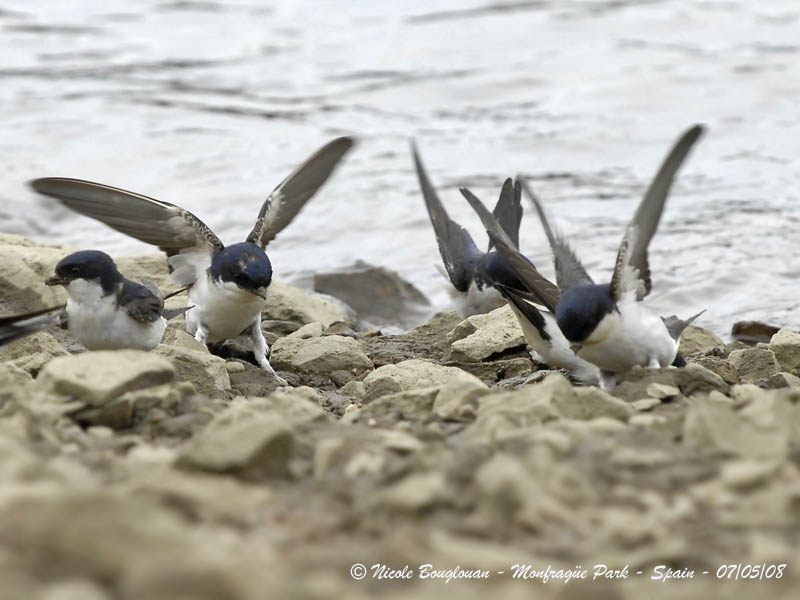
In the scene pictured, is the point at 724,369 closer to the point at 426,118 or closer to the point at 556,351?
the point at 556,351

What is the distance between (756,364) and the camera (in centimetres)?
675

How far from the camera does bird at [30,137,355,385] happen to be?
698cm

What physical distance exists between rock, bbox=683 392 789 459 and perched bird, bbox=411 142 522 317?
3.80 metres

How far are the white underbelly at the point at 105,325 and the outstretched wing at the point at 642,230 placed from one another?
2.38 metres

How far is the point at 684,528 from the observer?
325cm

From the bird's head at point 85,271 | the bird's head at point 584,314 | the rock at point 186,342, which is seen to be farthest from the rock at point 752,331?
the bird's head at point 85,271

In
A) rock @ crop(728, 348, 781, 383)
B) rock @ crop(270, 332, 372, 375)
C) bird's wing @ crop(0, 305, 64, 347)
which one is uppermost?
bird's wing @ crop(0, 305, 64, 347)

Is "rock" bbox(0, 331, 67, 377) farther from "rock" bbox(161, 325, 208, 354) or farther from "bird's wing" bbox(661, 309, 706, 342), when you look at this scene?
"bird's wing" bbox(661, 309, 706, 342)

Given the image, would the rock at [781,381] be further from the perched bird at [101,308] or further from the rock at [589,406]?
the perched bird at [101,308]

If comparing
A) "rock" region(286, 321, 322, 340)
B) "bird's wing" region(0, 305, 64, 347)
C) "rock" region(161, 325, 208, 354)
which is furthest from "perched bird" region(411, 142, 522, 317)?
"bird's wing" region(0, 305, 64, 347)

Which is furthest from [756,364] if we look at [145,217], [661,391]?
[145,217]

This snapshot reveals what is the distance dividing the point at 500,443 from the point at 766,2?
59.7 feet

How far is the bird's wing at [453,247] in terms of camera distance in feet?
28.9

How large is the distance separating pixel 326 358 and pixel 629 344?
204cm
